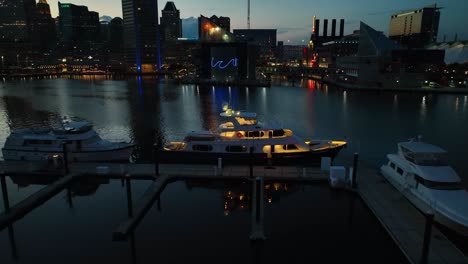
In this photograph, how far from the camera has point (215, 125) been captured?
54719mm

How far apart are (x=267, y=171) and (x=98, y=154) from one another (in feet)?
52.6

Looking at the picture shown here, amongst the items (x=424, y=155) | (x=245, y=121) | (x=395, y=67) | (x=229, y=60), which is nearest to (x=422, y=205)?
(x=424, y=155)

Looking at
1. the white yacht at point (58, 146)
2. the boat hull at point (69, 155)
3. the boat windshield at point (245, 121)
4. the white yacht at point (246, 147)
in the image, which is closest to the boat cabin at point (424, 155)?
the white yacht at point (246, 147)

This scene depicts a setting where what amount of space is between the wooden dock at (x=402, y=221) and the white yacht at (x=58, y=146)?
2258 centimetres

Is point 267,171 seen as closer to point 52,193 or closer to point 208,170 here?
point 208,170

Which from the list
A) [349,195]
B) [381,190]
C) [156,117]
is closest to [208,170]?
[349,195]

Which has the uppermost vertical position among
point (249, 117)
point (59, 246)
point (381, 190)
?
point (249, 117)

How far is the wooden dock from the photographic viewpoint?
47.2 ft

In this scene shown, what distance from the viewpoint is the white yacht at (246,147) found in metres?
27.5

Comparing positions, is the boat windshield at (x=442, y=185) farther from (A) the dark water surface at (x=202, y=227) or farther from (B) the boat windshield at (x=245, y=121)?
(B) the boat windshield at (x=245, y=121)

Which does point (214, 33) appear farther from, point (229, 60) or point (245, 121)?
point (245, 121)

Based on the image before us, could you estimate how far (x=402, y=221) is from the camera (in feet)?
57.4

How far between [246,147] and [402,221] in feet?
44.3

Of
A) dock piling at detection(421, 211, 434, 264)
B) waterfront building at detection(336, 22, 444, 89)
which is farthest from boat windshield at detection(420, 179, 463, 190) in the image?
waterfront building at detection(336, 22, 444, 89)
